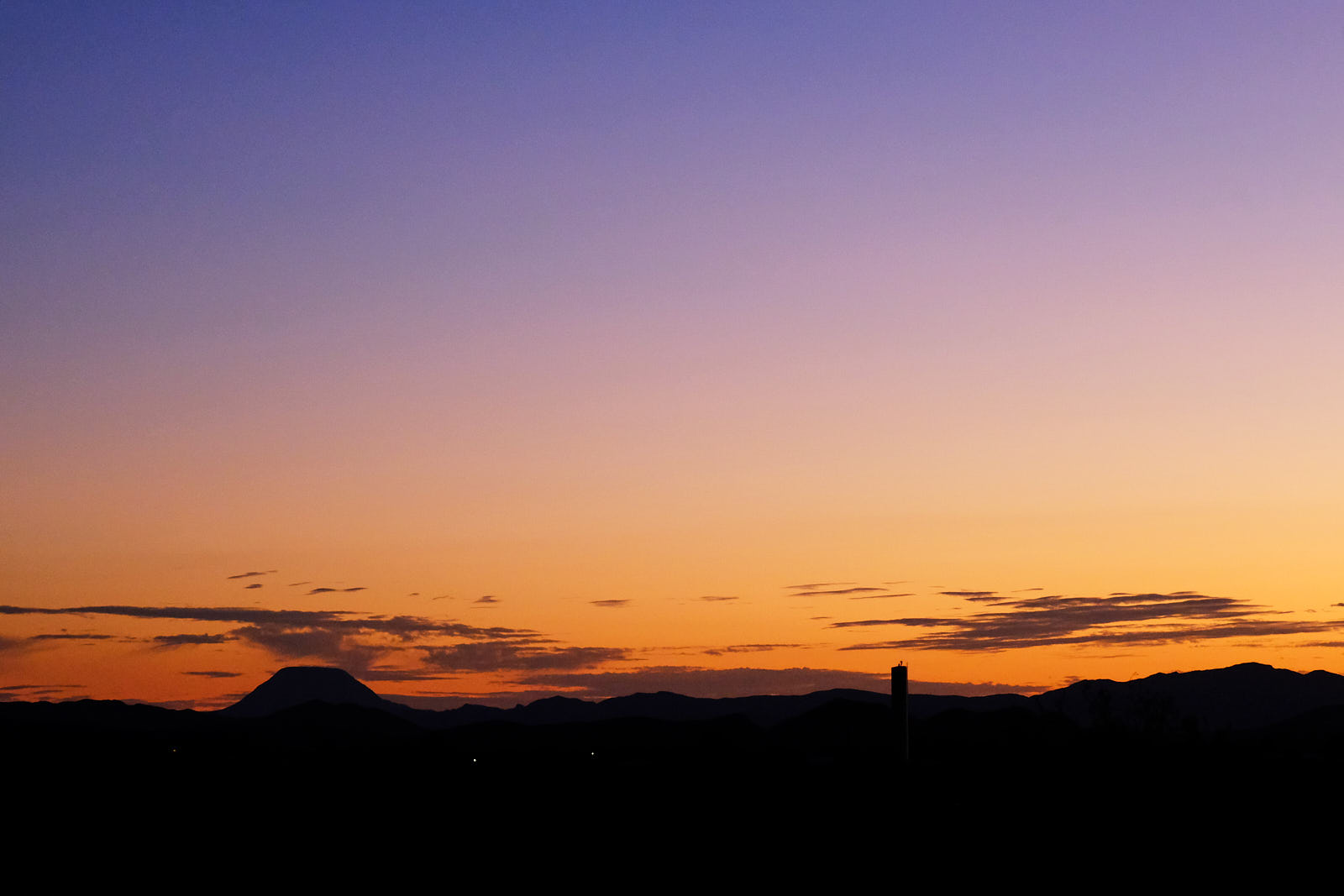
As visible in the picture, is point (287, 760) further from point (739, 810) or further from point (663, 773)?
point (739, 810)

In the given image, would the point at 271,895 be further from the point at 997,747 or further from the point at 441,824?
the point at 997,747

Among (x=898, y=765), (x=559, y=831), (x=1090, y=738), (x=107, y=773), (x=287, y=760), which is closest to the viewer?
(x=559, y=831)

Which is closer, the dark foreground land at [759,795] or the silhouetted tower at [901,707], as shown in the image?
the dark foreground land at [759,795]

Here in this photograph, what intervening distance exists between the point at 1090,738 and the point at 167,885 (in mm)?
60674

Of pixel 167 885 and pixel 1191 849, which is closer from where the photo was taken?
pixel 167 885

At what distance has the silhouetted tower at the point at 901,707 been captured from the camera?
6175cm

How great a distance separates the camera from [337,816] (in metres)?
54.1

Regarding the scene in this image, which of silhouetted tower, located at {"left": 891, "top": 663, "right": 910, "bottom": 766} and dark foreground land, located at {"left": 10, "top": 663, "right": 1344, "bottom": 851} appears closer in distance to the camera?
dark foreground land, located at {"left": 10, "top": 663, "right": 1344, "bottom": 851}

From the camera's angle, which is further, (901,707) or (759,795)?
(901,707)

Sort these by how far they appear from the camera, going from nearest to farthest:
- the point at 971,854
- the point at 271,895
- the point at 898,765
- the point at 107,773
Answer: the point at 271,895
the point at 971,854
the point at 898,765
the point at 107,773

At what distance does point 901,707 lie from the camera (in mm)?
62438

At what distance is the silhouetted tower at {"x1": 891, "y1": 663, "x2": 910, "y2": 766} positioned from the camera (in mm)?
61750

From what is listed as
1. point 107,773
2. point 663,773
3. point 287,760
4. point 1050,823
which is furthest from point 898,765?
point 287,760

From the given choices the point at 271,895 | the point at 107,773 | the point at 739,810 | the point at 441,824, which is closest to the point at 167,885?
the point at 271,895
